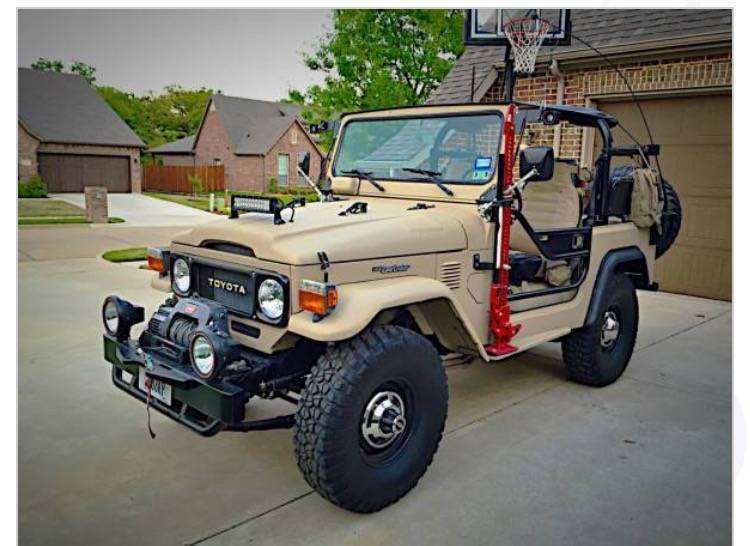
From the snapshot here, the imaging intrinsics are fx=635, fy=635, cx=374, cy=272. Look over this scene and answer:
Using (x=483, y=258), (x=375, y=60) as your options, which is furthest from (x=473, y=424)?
(x=375, y=60)

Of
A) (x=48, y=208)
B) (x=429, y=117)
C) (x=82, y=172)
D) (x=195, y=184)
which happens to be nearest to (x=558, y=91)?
(x=429, y=117)

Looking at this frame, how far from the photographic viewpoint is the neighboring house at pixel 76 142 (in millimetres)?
18203

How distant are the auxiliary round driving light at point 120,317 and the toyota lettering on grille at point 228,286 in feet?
1.49

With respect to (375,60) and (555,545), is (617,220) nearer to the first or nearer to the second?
(555,545)

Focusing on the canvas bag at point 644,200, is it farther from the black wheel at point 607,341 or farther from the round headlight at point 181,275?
the round headlight at point 181,275

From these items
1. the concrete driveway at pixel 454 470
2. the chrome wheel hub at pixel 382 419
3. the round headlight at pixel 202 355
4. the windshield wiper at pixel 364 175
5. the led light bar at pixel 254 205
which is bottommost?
the concrete driveway at pixel 454 470

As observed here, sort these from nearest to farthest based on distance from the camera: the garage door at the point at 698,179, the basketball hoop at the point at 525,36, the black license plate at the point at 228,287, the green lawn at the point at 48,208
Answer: the black license plate at the point at 228,287 < the basketball hoop at the point at 525,36 < the garage door at the point at 698,179 < the green lawn at the point at 48,208

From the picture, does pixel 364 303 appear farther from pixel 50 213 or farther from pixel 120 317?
pixel 50 213

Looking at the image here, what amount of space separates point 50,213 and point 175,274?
1418 cm

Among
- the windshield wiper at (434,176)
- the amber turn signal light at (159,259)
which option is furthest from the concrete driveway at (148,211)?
the windshield wiper at (434,176)

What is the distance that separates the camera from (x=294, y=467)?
138 inches

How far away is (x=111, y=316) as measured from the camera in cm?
350

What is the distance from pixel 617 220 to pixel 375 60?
10625mm

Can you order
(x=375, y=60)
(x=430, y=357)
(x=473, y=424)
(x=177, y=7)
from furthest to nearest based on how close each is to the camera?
(x=375, y=60), (x=473, y=424), (x=177, y=7), (x=430, y=357)
